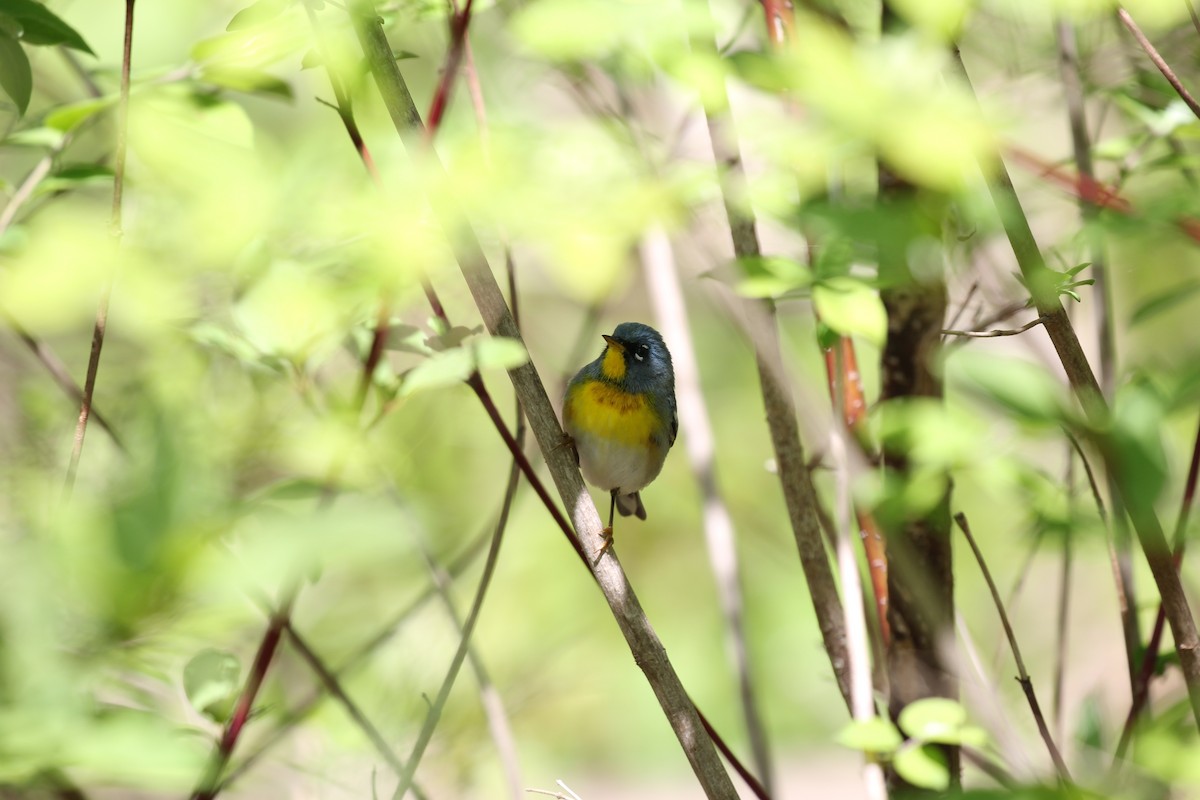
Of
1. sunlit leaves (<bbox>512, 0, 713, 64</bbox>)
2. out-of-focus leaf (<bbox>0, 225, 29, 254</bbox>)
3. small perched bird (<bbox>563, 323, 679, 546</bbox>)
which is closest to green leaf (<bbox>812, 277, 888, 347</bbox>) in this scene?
sunlit leaves (<bbox>512, 0, 713, 64</bbox>)

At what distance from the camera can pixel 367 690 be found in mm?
3145

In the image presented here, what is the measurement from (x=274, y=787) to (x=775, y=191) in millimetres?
2230

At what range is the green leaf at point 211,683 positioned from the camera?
156 centimetres

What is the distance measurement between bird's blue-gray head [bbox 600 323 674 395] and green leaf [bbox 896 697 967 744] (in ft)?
5.62

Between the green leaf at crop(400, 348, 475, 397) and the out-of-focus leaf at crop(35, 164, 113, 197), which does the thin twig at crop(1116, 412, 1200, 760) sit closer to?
the green leaf at crop(400, 348, 475, 397)

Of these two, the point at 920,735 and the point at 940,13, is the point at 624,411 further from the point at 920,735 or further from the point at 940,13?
the point at 940,13

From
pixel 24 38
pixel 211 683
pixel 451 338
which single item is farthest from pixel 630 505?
pixel 24 38

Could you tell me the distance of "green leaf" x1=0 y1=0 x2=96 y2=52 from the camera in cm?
135

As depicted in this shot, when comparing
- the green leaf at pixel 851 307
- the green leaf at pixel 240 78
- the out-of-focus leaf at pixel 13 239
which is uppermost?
the green leaf at pixel 240 78

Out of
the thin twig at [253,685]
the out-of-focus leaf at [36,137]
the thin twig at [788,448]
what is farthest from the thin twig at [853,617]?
the out-of-focus leaf at [36,137]

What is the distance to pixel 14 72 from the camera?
4.65 ft

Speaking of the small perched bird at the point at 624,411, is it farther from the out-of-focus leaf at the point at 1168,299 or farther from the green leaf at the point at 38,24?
the green leaf at the point at 38,24

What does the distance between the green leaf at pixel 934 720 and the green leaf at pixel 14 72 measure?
158 centimetres

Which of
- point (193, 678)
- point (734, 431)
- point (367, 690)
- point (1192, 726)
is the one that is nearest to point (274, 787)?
point (367, 690)
